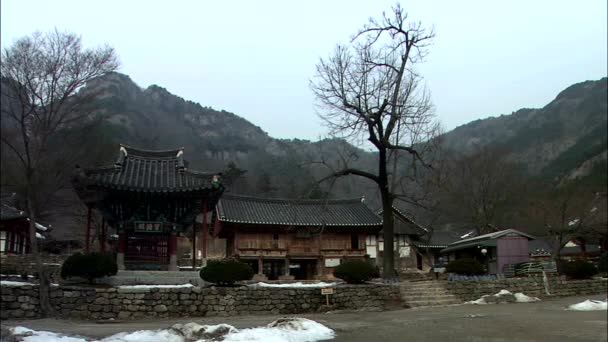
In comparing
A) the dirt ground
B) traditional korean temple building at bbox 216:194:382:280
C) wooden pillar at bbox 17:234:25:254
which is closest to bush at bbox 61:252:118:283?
the dirt ground

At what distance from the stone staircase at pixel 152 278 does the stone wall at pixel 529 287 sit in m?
10.6

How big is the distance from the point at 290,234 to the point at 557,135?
50.7 m

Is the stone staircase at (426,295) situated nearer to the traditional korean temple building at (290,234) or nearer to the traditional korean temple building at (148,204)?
the traditional korean temple building at (148,204)

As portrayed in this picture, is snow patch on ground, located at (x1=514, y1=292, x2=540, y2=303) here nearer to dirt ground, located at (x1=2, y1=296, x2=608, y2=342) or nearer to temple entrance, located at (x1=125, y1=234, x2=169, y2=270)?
dirt ground, located at (x1=2, y1=296, x2=608, y2=342)

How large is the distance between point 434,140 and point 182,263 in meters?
21.2

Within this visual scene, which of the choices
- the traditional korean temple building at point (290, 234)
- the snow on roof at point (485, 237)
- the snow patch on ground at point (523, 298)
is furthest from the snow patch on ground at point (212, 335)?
the traditional korean temple building at point (290, 234)

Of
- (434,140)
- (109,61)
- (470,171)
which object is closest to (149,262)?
(109,61)

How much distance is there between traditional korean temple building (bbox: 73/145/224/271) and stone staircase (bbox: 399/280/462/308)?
27.7 ft

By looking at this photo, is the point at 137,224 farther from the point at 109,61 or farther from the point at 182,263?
the point at 182,263

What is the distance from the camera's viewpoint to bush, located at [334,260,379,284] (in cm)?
1922

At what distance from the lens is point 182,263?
3625cm

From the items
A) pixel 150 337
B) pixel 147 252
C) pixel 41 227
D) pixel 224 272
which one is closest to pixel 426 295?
pixel 224 272

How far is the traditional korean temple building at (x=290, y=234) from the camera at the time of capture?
36062mm

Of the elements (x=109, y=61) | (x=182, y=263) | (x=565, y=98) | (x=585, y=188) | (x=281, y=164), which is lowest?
(x=182, y=263)
